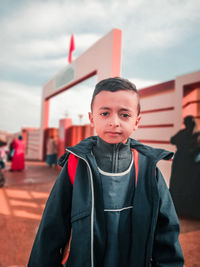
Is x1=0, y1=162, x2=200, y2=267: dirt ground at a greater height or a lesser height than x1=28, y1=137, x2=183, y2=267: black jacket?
lesser

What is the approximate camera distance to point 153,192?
0.86 m

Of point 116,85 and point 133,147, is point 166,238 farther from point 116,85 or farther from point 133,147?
point 116,85

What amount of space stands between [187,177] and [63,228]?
283cm

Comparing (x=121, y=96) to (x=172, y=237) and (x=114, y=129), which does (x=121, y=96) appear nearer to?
(x=114, y=129)

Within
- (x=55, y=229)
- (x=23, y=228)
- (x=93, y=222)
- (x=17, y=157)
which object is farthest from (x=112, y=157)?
(x=17, y=157)

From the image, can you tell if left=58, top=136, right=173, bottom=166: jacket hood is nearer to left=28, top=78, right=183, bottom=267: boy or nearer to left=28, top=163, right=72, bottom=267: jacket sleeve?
left=28, top=78, right=183, bottom=267: boy

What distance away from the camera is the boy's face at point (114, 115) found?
2.84 ft

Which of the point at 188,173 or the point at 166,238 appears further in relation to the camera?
the point at 188,173

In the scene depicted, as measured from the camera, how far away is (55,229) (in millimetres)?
865

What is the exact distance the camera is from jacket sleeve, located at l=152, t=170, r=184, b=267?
0.87 m

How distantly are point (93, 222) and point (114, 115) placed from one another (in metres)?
0.45

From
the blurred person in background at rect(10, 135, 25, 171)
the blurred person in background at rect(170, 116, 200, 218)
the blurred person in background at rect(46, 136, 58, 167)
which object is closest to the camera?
the blurred person in background at rect(170, 116, 200, 218)

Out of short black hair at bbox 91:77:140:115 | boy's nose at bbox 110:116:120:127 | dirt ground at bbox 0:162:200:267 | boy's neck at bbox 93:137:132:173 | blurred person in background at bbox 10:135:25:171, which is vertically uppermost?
short black hair at bbox 91:77:140:115

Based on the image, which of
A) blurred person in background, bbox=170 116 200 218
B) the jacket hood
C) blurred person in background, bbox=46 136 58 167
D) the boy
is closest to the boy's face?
the boy
